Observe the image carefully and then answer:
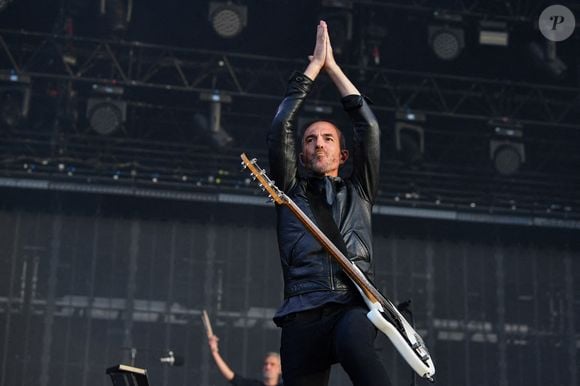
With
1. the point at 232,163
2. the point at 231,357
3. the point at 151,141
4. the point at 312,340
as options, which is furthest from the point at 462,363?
the point at 312,340

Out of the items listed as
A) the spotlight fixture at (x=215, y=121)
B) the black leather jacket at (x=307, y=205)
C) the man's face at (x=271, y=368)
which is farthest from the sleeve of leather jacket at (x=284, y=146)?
the spotlight fixture at (x=215, y=121)

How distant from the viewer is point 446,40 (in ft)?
35.6

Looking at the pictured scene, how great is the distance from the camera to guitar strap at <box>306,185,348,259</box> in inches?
123

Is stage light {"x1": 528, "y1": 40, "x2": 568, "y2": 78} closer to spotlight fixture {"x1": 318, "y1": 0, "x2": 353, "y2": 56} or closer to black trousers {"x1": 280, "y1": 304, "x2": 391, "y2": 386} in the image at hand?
spotlight fixture {"x1": 318, "y1": 0, "x2": 353, "y2": 56}

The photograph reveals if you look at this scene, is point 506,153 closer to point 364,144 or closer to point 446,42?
point 446,42

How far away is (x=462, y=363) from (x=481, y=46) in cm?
471

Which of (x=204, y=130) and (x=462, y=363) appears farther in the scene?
(x=462, y=363)

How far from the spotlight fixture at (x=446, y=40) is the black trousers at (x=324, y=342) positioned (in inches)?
325

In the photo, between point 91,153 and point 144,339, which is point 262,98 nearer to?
point 91,153

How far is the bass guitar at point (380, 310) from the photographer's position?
288 centimetres

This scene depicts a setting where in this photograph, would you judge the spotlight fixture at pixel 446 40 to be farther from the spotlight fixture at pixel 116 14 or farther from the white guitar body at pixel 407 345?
the white guitar body at pixel 407 345

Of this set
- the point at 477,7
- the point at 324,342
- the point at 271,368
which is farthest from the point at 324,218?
the point at 477,7

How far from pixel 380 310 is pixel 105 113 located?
8.97 meters

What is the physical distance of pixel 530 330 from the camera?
13.2 metres
